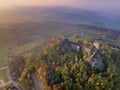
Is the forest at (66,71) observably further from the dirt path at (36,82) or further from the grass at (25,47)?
the grass at (25,47)

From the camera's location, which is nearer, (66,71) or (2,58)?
(66,71)

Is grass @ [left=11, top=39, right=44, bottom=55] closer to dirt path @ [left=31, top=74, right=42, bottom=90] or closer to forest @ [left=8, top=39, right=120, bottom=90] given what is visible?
forest @ [left=8, top=39, right=120, bottom=90]

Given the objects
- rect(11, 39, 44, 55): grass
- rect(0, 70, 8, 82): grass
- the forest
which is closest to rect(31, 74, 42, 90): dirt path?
the forest

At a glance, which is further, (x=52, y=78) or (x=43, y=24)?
(x=43, y=24)

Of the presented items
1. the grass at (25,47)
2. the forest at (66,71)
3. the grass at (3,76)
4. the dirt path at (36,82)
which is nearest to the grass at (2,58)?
the grass at (25,47)

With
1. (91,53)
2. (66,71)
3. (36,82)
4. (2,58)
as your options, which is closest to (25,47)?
(2,58)

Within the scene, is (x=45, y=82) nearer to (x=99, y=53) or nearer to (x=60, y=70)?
(x=60, y=70)

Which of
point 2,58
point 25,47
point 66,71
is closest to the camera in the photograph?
point 66,71

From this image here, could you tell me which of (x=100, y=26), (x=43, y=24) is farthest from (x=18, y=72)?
(x=100, y=26)

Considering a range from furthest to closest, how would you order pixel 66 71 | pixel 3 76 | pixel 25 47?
pixel 25 47 → pixel 3 76 → pixel 66 71

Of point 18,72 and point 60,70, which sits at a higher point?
point 60,70

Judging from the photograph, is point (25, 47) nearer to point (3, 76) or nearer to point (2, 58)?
point (2, 58)
